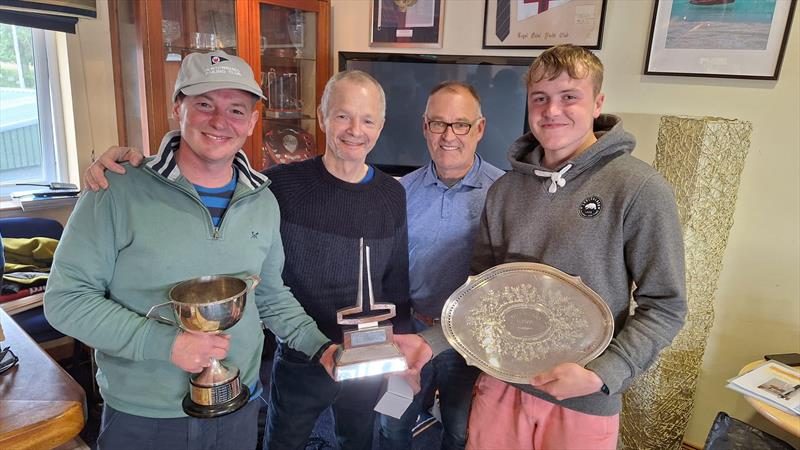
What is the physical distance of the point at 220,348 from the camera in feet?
3.68

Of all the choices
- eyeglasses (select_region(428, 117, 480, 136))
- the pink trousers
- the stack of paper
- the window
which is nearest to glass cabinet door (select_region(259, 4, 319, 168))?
the window

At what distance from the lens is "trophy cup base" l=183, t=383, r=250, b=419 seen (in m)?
1.12

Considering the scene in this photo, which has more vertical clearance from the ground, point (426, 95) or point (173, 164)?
point (426, 95)

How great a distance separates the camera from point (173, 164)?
1.19m

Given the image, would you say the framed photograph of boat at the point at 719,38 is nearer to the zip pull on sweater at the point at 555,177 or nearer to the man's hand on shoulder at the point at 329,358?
the zip pull on sweater at the point at 555,177

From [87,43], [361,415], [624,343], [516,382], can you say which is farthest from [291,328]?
[87,43]

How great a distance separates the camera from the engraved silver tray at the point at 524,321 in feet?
3.85

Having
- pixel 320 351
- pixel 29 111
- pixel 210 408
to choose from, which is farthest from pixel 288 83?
pixel 210 408

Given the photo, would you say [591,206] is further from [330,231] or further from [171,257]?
[171,257]

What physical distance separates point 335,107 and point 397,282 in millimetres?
582

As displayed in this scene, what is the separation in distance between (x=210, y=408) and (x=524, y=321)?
30.2 inches

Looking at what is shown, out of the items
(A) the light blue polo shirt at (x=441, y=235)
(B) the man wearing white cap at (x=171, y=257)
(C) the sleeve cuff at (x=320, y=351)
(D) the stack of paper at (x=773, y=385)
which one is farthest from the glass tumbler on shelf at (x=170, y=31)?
(D) the stack of paper at (x=773, y=385)

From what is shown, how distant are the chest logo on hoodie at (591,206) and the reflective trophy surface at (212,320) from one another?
0.79 meters

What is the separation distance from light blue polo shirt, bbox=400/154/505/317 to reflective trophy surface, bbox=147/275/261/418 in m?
0.66
